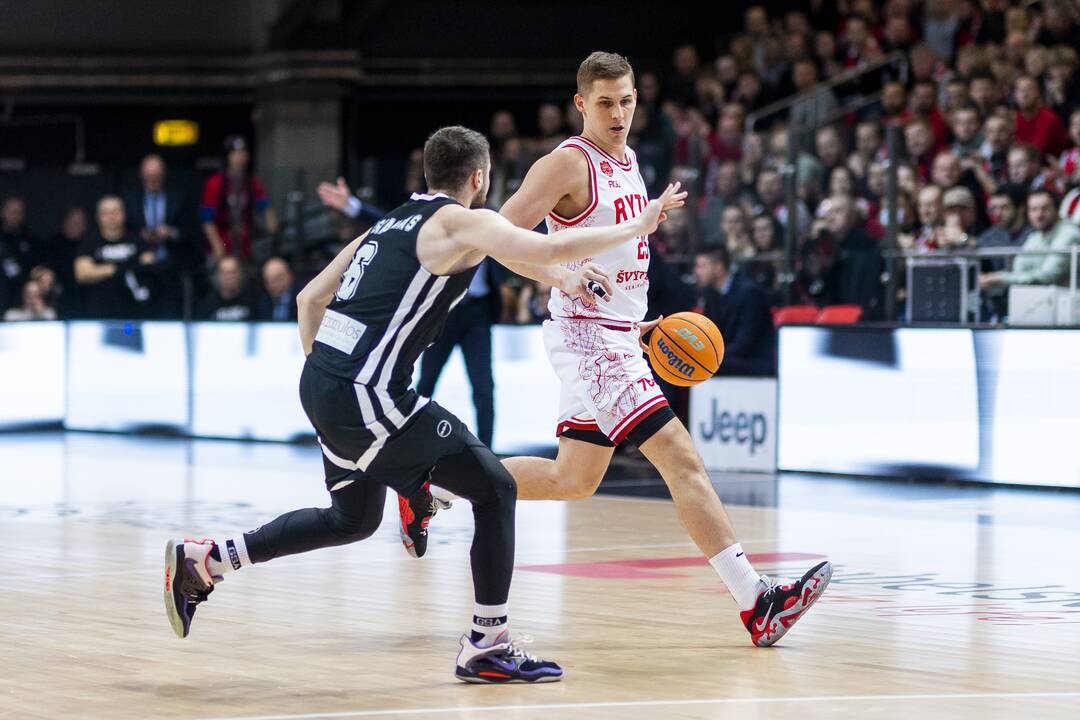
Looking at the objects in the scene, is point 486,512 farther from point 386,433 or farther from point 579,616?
point 579,616

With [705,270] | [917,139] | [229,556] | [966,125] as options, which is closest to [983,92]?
[966,125]

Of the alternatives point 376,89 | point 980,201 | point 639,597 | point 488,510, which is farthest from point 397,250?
point 376,89

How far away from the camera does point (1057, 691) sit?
5.55 m

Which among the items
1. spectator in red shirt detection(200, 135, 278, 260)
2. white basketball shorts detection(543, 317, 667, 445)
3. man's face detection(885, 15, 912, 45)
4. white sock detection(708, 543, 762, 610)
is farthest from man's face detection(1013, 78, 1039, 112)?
white sock detection(708, 543, 762, 610)

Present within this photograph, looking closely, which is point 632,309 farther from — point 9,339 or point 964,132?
point 9,339

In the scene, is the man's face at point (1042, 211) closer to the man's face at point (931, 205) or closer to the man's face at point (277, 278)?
the man's face at point (931, 205)

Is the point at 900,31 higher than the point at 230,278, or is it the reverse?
the point at 900,31

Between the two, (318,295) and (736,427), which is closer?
(318,295)

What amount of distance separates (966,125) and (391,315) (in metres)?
10.5

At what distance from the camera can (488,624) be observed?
19.0 feet

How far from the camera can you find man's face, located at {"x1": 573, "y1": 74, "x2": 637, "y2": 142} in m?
6.98

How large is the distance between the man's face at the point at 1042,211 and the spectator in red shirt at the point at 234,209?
8210mm

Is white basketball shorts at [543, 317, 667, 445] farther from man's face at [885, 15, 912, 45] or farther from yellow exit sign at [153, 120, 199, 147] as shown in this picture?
yellow exit sign at [153, 120, 199, 147]

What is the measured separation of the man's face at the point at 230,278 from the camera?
1728 cm
